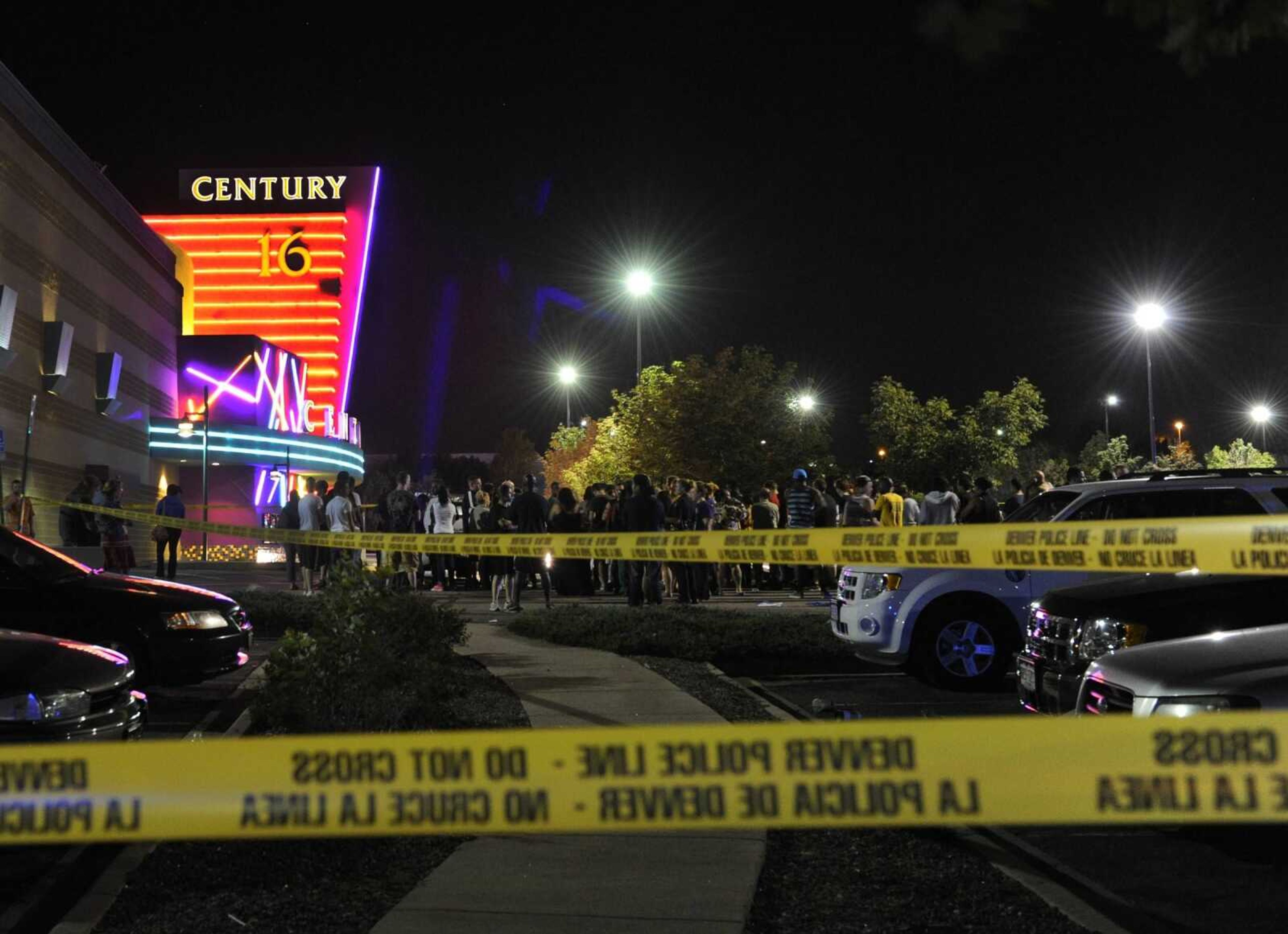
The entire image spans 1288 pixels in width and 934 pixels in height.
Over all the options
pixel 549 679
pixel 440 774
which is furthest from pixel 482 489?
pixel 440 774

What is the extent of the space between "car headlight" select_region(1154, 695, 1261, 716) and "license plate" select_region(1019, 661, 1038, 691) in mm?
2172

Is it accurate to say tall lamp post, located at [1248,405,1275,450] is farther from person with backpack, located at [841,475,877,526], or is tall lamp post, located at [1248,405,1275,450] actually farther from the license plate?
the license plate

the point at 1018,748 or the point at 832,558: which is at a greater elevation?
the point at 832,558

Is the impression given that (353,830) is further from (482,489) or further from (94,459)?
(94,459)

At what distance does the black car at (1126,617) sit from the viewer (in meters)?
6.79

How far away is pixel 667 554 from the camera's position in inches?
247

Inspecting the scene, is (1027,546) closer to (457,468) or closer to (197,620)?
(197,620)

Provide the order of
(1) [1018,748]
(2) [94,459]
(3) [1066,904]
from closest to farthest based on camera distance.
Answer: (1) [1018,748], (3) [1066,904], (2) [94,459]

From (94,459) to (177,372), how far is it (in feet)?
51.9

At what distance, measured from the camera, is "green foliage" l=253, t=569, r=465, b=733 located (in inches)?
288

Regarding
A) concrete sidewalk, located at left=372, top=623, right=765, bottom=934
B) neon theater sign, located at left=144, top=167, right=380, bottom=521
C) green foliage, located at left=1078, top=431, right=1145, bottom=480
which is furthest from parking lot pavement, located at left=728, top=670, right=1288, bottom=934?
green foliage, located at left=1078, top=431, right=1145, bottom=480

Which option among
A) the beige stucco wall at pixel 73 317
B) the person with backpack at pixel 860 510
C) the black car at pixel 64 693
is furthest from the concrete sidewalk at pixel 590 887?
the beige stucco wall at pixel 73 317

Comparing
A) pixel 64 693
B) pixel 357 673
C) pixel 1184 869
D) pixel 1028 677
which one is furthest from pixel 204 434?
pixel 1184 869

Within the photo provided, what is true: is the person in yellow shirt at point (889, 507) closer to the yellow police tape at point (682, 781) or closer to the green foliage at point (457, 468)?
the yellow police tape at point (682, 781)
